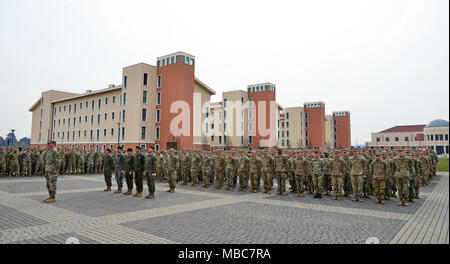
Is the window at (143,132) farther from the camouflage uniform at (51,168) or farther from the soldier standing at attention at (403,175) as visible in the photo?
the soldier standing at attention at (403,175)

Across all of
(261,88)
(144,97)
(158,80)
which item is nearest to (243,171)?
(144,97)

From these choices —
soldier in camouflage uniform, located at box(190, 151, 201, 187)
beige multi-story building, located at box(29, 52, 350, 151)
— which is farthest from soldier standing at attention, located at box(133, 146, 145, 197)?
beige multi-story building, located at box(29, 52, 350, 151)

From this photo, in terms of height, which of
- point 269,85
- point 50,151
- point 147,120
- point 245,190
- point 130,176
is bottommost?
point 245,190

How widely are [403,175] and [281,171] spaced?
4.96 metres

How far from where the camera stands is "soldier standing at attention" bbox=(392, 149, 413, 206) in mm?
11188

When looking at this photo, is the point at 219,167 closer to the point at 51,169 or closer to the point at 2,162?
the point at 51,169

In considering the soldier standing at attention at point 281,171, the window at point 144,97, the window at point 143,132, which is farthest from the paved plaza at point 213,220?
the window at point 144,97

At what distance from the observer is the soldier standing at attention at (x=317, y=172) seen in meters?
12.8

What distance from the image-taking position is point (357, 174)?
475 inches

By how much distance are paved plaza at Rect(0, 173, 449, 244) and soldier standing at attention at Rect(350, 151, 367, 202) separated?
539mm
